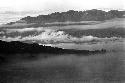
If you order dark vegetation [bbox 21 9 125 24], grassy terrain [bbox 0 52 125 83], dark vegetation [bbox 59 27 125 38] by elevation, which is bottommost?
grassy terrain [bbox 0 52 125 83]

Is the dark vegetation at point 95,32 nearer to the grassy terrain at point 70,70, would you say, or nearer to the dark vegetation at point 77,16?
the dark vegetation at point 77,16

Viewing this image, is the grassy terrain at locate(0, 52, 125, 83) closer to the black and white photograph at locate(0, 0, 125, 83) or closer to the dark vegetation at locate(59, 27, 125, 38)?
the black and white photograph at locate(0, 0, 125, 83)

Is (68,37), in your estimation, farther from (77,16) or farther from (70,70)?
(70,70)

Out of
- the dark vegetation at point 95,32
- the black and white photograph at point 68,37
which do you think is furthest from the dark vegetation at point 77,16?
the dark vegetation at point 95,32

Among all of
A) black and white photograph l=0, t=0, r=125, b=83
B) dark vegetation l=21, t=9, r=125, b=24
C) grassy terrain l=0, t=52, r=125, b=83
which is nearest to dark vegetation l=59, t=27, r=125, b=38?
black and white photograph l=0, t=0, r=125, b=83

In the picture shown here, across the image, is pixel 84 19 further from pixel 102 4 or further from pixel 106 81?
pixel 106 81

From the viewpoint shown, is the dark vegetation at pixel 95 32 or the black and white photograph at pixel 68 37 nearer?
the black and white photograph at pixel 68 37

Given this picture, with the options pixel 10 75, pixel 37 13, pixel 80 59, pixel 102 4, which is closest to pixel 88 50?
pixel 80 59
